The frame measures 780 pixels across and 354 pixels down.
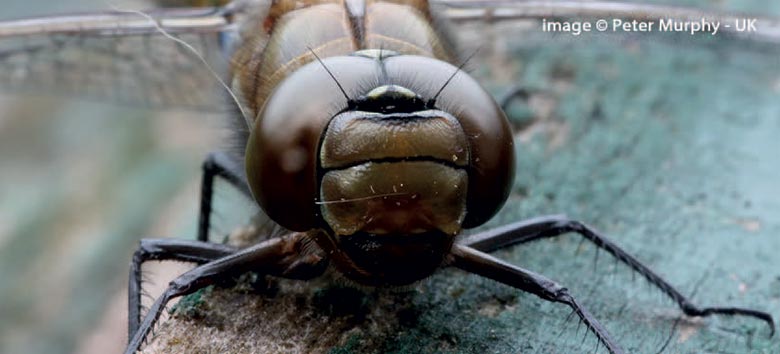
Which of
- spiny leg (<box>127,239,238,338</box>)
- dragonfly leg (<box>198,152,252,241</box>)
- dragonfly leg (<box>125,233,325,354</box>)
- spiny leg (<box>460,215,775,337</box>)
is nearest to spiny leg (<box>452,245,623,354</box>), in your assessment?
spiny leg (<box>460,215,775,337</box>)

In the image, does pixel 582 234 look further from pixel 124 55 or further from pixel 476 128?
pixel 124 55

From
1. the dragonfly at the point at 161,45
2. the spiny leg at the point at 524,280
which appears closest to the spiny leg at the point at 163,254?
the dragonfly at the point at 161,45

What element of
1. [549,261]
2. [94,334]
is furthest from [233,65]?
[94,334]

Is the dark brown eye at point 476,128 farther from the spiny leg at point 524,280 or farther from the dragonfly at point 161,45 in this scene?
the dragonfly at point 161,45

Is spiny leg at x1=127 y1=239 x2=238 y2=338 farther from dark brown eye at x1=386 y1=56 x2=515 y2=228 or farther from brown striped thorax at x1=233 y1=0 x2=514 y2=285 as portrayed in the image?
dark brown eye at x1=386 y1=56 x2=515 y2=228

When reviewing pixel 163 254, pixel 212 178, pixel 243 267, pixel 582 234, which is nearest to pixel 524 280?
pixel 582 234

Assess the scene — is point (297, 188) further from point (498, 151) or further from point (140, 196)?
point (140, 196)
